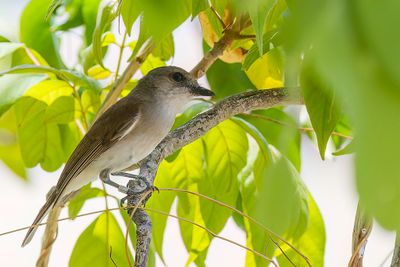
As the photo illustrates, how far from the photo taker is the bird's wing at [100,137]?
5.08 feet

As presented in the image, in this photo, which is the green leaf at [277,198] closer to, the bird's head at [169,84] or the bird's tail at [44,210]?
the bird's tail at [44,210]

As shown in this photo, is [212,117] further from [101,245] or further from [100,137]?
[100,137]

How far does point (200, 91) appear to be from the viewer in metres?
1.62

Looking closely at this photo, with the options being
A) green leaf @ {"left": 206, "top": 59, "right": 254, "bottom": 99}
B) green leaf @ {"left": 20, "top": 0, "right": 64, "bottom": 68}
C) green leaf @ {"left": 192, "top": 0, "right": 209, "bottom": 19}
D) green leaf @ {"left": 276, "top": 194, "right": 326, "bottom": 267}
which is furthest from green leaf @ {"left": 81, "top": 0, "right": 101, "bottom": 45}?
green leaf @ {"left": 192, "top": 0, "right": 209, "bottom": 19}

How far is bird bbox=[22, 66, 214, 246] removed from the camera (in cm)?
155

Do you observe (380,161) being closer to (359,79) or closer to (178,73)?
(359,79)

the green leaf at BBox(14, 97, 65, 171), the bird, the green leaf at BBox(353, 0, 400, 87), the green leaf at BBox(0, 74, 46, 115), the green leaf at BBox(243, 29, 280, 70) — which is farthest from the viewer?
the bird

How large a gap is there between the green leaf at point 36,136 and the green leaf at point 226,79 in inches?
15.2

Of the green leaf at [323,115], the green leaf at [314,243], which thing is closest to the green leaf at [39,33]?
the green leaf at [314,243]

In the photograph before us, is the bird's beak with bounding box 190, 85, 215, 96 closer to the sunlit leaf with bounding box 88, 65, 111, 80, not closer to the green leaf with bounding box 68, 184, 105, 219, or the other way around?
the sunlit leaf with bounding box 88, 65, 111, 80

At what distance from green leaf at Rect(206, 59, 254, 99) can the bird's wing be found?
283 millimetres

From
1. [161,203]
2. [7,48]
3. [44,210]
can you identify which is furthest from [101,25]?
[44,210]

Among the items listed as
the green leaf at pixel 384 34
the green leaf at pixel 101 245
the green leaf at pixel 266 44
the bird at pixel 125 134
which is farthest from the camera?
the bird at pixel 125 134

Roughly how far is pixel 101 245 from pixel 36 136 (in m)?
0.32
